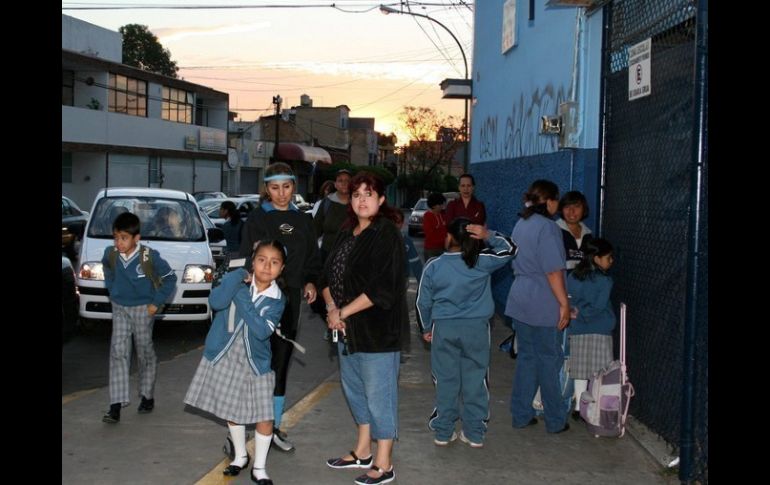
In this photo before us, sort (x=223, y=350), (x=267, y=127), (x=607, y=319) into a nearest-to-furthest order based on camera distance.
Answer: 1. (x=223, y=350)
2. (x=607, y=319)
3. (x=267, y=127)

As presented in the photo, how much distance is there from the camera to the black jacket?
16.2ft

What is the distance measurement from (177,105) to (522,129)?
36107 millimetres

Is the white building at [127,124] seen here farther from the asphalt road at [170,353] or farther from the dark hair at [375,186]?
the dark hair at [375,186]

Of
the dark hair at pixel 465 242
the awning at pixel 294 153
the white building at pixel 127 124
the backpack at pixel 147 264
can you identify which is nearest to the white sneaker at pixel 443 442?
the dark hair at pixel 465 242

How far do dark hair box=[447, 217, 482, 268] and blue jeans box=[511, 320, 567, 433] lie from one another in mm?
808

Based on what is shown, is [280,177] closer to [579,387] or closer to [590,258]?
[590,258]

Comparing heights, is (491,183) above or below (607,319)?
above

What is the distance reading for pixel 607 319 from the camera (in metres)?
6.37

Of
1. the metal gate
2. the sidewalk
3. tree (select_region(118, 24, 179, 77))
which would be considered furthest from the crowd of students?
tree (select_region(118, 24, 179, 77))

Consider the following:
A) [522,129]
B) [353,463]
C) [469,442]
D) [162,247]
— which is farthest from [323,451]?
[522,129]

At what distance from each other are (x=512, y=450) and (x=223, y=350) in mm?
2116
